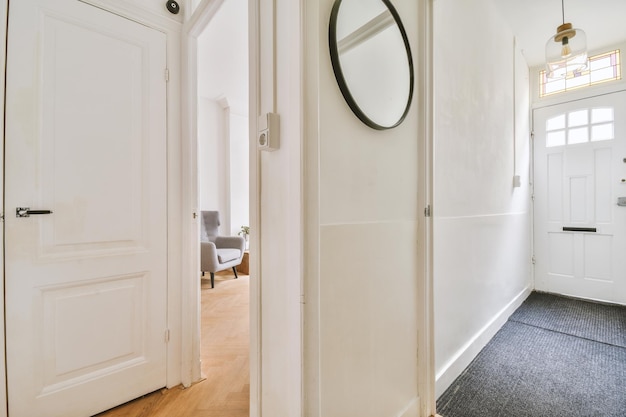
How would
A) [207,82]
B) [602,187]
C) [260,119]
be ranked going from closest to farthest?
[260,119]
[602,187]
[207,82]

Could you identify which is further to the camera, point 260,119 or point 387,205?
point 387,205

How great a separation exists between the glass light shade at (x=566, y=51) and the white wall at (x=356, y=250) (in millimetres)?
1386

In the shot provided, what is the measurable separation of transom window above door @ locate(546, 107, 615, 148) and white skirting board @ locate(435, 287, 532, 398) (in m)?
2.05

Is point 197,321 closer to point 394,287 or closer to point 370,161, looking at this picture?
point 394,287

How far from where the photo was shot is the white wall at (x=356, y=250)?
914mm

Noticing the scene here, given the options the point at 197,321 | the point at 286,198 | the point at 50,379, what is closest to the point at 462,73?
the point at 286,198

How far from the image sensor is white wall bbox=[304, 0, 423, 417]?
0.91 m

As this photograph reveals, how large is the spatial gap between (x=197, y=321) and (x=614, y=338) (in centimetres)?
323

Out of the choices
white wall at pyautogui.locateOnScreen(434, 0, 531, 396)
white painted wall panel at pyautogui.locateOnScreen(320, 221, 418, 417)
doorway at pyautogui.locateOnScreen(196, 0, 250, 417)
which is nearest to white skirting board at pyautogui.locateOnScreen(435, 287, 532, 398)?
white wall at pyautogui.locateOnScreen(434, 0, 531, 396)

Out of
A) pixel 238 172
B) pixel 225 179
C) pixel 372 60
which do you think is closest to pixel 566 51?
pixel 372 60

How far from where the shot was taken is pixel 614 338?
226cm

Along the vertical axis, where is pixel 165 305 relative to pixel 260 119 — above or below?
below

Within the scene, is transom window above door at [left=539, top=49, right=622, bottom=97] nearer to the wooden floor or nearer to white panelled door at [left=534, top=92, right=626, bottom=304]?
white panelled door at [left=534, top=92, right=626, bottom=304]

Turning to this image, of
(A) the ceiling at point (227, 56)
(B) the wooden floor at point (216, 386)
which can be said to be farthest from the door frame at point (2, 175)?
(A) the ceiling at point (227, 56)
